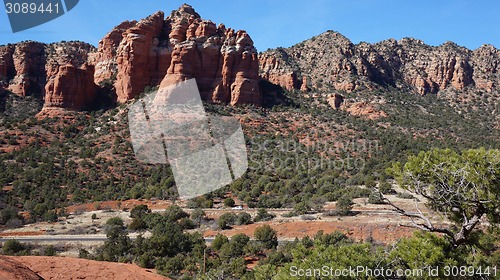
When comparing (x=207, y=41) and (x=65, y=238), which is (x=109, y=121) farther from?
(x=65, y=238)

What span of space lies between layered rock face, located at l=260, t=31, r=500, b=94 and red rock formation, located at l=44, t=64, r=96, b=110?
3629cm

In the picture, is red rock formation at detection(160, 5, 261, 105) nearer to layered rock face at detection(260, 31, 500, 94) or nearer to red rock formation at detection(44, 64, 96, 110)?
red rock formation at detection(44, 64, 96, 110)

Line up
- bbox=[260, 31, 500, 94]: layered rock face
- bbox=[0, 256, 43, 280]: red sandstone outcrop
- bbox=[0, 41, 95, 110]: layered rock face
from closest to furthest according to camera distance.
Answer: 1. bbox=[0, 256, 43, 280]: red sandstone outcrop
2. bbox=[0, 41, 95, 110]: layered rock face
3. bbox=[260, 31, 500, 94]: layered rock face

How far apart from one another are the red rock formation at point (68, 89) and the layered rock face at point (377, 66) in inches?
1429

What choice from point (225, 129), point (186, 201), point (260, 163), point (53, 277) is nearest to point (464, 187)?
point (53, 277)

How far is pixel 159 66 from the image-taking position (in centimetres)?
5806

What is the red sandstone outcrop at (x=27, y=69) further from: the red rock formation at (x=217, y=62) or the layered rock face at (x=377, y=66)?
the layered rock face at (x=377, y=66)

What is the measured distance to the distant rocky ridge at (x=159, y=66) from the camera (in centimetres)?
5584

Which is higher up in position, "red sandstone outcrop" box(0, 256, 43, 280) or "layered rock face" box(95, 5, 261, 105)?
"layered rock face" box(95, 5, 261, 105)

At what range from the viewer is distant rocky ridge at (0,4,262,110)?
Answer: 55.8 meters

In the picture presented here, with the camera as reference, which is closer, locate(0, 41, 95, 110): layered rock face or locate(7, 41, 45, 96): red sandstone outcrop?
locate(0, 41, 95, 110): layered rock face

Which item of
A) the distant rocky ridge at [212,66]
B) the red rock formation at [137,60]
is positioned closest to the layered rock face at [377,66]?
the distant rocky ridge at [212,66]

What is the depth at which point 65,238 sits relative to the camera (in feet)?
75.5

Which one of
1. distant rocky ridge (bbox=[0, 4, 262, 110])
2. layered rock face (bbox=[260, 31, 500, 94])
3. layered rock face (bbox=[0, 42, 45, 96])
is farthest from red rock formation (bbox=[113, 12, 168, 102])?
layered rock face (bbox=[260, 31, 500, 94])
